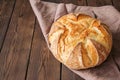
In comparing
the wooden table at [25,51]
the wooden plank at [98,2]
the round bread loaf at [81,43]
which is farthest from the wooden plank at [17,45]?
the wooden plank at [98,2]

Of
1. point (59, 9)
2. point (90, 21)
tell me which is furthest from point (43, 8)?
point (90, 21)

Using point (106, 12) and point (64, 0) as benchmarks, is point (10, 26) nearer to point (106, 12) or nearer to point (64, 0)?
point (64, 0)

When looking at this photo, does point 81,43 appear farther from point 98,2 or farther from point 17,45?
point 98,2

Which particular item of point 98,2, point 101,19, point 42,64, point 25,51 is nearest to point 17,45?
point 25,51

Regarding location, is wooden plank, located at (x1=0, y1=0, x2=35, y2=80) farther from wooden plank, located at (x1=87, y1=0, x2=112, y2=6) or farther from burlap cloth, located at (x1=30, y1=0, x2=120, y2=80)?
wooden plank, located at (x1=87, y1=0, x2=112, y2=6)

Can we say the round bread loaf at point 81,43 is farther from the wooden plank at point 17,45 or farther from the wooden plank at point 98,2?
the wooden plank at point 98,2

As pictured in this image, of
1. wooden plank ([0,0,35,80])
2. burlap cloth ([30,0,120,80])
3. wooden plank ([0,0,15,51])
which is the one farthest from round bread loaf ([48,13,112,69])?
wooden plank ([0,0,15,51])
